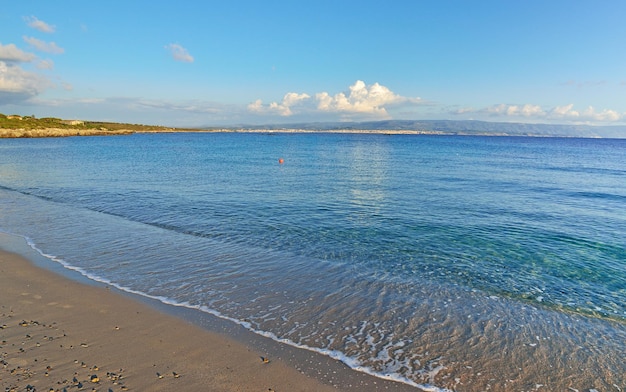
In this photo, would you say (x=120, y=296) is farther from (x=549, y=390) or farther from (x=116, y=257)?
(x=549, y=390)

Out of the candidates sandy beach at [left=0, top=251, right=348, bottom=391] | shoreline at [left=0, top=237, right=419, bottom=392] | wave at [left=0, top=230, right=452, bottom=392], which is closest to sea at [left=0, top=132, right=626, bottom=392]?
wave at [left=0, top=230, right=452, bottom=392]

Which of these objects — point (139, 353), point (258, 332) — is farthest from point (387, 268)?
point (139, 353)

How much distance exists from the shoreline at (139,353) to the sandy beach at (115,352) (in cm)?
2

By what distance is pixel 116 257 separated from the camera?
14875 mm

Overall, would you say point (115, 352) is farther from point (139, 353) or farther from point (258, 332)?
point (258, 332)

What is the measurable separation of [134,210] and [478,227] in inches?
848

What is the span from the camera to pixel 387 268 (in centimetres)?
1449

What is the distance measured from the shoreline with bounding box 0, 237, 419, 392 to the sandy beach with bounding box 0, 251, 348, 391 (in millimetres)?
20

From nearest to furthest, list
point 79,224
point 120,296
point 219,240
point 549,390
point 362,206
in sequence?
point 549,390
point 120,296
point 219,240
point 79,224
point 362,206

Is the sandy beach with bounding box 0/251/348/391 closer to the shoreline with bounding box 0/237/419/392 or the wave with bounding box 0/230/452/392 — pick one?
the shoreline with bounding box 0/237/419/392

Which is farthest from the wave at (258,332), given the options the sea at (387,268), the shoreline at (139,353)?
the shoreline at (139,353)

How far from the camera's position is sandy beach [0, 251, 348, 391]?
7.12 m

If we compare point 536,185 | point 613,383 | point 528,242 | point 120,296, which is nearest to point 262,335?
point 120,296

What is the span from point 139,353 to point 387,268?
9.36m
